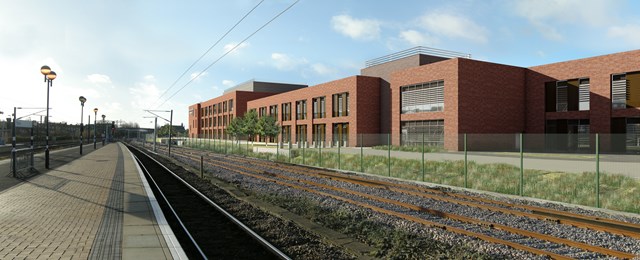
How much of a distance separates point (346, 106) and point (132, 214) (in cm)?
4084

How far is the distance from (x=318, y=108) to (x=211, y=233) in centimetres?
4714

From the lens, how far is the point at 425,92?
40219 millimetres

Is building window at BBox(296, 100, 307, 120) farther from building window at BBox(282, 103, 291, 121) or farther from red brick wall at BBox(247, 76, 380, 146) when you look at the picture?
red brick wall at BBox(247, 76, 380, 146)

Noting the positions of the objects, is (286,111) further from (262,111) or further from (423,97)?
(423,97)

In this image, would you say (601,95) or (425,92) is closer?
(601,95)

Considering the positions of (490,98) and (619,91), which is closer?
(619,91)

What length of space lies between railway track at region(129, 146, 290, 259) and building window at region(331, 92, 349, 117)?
37013 millimetres

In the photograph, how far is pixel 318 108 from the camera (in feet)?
183

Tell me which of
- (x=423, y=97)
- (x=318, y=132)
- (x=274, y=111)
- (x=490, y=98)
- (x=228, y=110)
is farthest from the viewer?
(x=228, y=110)

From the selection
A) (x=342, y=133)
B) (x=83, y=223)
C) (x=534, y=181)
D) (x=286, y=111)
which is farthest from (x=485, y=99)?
(x=83, y=223)

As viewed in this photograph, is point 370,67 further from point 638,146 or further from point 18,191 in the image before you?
point 18,191

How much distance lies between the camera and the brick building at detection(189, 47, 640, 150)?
1351 inches

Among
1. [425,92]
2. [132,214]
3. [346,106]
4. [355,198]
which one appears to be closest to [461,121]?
[425,92]

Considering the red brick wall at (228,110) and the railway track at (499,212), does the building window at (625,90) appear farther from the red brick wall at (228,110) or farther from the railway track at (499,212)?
the red brick wall at (228,110)
